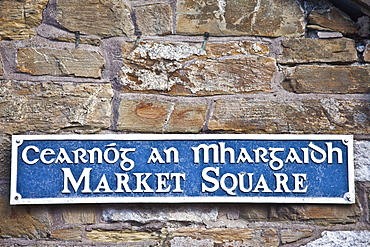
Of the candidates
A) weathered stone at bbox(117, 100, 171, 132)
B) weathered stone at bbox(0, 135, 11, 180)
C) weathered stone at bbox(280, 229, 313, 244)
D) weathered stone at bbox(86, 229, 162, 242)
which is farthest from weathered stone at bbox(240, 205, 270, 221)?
weathered stone at bbox(0, 135, 11, 180)

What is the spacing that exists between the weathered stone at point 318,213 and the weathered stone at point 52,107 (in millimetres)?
891

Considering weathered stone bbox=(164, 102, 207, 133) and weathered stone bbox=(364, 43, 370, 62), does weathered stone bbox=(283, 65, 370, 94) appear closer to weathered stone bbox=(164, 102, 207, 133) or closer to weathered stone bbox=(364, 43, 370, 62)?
weathered stone bbox=(364, 43, 370, 62)

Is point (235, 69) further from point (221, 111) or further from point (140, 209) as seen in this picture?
point (140, 209)

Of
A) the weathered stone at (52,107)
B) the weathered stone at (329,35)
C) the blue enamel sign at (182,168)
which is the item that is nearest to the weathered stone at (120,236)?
the blue enamel sign at (182,168)

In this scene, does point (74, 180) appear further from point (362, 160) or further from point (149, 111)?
point (362, 160)

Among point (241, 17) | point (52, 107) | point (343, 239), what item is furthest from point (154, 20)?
point (343, 239)

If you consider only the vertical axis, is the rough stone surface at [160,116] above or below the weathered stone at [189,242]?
above

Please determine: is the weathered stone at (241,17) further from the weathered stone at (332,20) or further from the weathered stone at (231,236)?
the weathered stone at (231,236)

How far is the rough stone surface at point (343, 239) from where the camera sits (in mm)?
2057

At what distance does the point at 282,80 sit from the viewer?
2.14 m

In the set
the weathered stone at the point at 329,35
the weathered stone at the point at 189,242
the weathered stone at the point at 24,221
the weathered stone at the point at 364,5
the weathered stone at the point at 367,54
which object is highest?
the weathered stone at the point at 364,5

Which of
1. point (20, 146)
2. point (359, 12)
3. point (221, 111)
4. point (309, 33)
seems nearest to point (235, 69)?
point (221, 111)

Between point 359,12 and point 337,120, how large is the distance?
1.72 ft

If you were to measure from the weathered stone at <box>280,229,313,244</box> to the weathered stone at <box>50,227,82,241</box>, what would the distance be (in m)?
0.92
